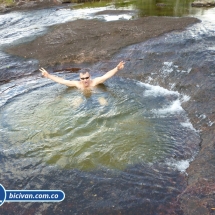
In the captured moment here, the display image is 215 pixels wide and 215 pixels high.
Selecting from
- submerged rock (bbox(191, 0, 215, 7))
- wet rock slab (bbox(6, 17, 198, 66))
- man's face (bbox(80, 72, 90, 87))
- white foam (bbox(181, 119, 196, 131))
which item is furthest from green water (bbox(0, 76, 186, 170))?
submerged rock (bbox(191, 0, 215, 7))

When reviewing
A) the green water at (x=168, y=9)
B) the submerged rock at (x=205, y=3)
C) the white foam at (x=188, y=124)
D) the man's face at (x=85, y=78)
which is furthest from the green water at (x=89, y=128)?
the submerged rock at (x=205, y=3)

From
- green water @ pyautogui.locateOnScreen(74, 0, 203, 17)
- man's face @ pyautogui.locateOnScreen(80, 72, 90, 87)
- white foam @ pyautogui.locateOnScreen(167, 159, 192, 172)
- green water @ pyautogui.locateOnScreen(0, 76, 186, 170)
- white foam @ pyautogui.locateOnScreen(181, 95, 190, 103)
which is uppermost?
green water @ pyautogui.locateOnScreen(74, 0, 203, 17)

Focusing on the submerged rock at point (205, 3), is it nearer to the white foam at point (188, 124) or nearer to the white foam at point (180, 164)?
the white foam at point (188, 124)

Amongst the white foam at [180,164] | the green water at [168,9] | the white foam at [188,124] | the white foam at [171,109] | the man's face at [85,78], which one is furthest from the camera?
the green water at [168,9]

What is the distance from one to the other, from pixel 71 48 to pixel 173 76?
6252 mm

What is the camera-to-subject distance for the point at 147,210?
4219mm

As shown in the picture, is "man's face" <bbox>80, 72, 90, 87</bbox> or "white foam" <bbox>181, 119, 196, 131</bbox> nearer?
"white foam" <bbox>181, 119, 196, 131</bbox>

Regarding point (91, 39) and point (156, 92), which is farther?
point (91, 39)

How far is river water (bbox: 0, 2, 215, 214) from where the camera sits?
4.53 metres

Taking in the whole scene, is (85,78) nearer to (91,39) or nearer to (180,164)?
(180,164)

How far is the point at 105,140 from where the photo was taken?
6098 millimetres

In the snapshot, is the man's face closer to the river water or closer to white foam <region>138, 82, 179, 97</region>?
the river water

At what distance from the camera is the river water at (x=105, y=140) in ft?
14.9

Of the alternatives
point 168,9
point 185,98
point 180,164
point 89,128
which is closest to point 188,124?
point 185,98
